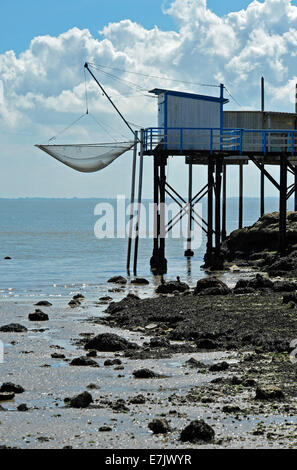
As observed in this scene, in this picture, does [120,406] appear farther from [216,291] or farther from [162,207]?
[162,207]

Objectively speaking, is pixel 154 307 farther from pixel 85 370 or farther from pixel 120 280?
pixel 120 280

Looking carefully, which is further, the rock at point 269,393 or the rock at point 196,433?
the rock at point 269,393

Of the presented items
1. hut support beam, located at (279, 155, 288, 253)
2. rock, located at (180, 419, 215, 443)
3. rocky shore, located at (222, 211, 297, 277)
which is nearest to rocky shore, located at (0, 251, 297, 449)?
rock, located at (180, 419, 215, 443)

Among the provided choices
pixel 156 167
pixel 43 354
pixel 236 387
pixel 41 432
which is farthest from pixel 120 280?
pixel 41 432

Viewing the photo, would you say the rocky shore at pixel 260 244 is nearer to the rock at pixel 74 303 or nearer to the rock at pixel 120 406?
the rock at pixel 74 303

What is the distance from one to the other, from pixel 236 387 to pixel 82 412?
2.65 m

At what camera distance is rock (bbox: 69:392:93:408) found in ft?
38.1

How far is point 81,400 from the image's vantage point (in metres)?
11.6

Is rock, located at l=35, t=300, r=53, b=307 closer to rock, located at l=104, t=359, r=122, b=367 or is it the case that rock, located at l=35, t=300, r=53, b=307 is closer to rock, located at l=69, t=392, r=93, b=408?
rock, located at l=104, t=359, r=122, b=367

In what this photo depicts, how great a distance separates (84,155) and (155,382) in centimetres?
1869

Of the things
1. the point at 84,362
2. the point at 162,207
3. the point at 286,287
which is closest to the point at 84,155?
the point at 162,207

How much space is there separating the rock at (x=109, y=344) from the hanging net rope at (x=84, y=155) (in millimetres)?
15245

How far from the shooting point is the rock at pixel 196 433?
1001 centimetres

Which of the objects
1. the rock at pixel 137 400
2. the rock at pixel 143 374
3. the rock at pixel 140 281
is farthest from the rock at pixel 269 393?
the rock at pixel 140 281
